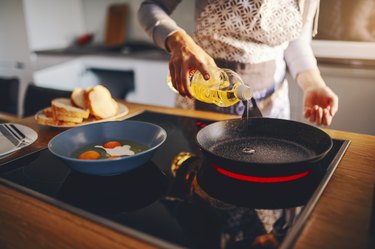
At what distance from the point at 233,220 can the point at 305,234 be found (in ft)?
0.33

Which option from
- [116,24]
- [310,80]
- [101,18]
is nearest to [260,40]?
[310,80]

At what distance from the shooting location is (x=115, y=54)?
2.60m

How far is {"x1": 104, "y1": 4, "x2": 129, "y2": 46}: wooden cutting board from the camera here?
309 centimetres

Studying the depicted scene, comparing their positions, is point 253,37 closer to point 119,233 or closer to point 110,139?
point 110,139

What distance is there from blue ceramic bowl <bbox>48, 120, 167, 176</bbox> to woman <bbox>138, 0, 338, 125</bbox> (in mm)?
260

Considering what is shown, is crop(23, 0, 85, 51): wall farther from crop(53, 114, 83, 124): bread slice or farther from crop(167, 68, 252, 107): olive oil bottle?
crop(167, 68, 252, 107): olive oil bottle

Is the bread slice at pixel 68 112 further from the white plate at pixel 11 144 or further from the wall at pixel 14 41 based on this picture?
the wall at pixel 14 41

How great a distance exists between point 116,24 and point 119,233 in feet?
9.41

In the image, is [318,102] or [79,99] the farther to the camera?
[79,99]

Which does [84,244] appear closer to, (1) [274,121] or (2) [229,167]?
(2) [229,167]

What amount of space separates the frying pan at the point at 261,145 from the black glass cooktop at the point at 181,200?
1.2 inches

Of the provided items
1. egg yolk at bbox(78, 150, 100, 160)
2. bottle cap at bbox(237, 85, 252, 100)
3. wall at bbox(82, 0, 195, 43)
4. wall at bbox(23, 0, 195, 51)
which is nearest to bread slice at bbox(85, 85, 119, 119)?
egg yolk at bbox(78, 150, 100, 160)

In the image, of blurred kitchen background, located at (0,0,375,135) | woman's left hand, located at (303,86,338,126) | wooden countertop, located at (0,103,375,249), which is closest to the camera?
wooden countertop, located at (0,103,375,249)

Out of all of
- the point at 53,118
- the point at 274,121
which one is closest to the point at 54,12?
the point at 53,118
